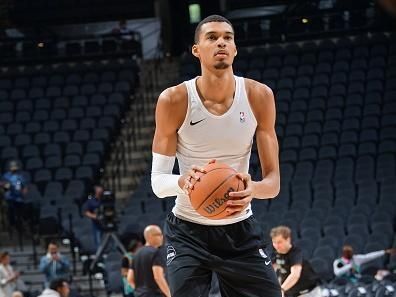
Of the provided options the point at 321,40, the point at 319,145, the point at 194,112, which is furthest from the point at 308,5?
the point at 194,112

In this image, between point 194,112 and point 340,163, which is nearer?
point 194,112

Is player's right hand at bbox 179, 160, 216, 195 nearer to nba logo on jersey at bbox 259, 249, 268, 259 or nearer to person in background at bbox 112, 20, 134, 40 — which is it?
nba logo on jersey at bbox 259, 249, 268, 259

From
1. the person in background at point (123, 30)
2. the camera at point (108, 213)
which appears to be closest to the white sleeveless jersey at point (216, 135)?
the camera at point (108, 213)

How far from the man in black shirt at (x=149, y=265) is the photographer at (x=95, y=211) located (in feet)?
17.6

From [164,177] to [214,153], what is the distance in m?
0.26

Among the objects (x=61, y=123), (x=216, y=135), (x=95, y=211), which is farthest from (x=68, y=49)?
(x=216, y=135)

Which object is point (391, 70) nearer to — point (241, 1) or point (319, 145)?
point (319, 145)

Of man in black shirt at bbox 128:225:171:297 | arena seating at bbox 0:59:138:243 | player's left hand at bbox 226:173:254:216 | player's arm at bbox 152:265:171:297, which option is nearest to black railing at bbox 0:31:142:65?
arena seating at bbox 0:59:138:243

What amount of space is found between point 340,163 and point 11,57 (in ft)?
32.5

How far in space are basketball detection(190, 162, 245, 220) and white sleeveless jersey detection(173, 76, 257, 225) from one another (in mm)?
358

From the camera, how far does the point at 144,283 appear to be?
970cm

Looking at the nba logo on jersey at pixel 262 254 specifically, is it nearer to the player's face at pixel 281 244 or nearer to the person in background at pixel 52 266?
the player's face at pixel 281 244

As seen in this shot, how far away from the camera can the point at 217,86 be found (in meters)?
4.67

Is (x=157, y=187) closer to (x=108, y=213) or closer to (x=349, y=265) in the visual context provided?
(x=349, y=265)
